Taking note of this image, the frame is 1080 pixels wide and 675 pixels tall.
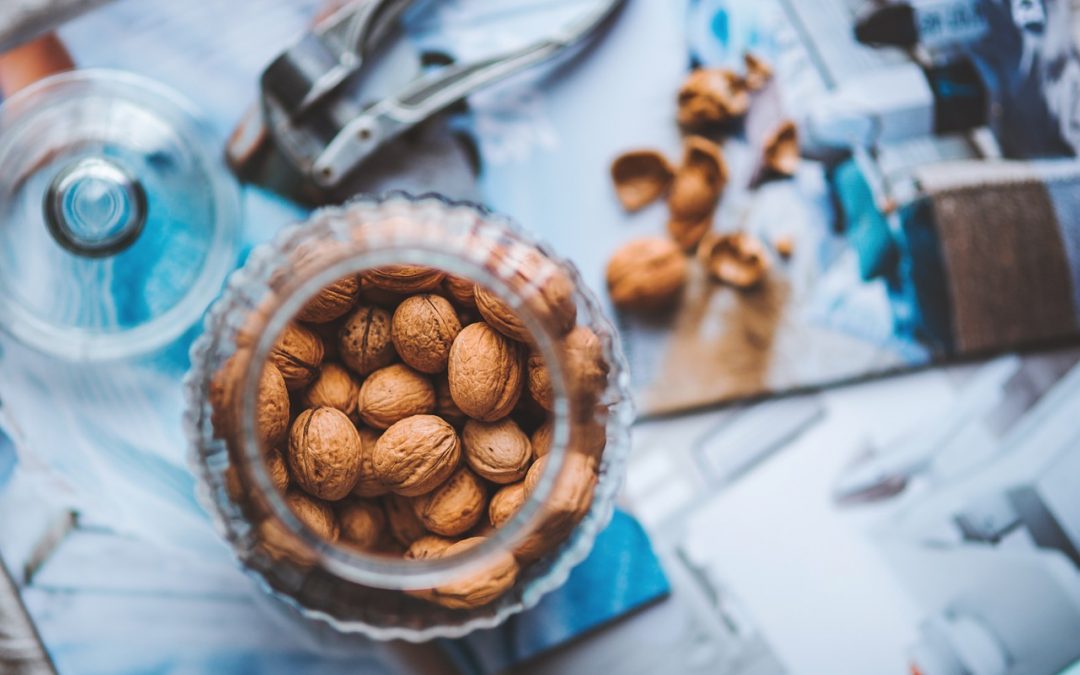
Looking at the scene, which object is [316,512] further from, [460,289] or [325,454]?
[460,289]

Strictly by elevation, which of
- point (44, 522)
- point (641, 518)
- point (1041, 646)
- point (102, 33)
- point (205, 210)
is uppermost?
point (102, 33)

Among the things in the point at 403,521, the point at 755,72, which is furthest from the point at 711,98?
the point at 403,521

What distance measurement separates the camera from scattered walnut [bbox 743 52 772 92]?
0.55 metres

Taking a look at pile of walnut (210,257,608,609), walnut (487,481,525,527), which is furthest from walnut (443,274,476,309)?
walnut (487,481,525,527)

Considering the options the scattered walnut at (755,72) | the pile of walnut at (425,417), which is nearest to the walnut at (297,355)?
the pile of walnut at (425,417)

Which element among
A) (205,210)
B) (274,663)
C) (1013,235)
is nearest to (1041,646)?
(1013,235)

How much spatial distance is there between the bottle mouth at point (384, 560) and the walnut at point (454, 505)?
0.17 feet

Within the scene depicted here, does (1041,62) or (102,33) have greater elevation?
(102,33)

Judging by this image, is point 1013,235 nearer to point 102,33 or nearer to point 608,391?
point 608,391

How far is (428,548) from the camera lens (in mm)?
406

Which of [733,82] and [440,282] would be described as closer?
[440,282]

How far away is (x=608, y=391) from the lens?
0.43 meters

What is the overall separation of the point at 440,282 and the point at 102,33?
0.30m

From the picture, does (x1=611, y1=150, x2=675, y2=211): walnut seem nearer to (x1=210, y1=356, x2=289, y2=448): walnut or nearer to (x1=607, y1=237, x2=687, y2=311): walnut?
(x1=607, y1=237, x2=687, y2=311): walnut
